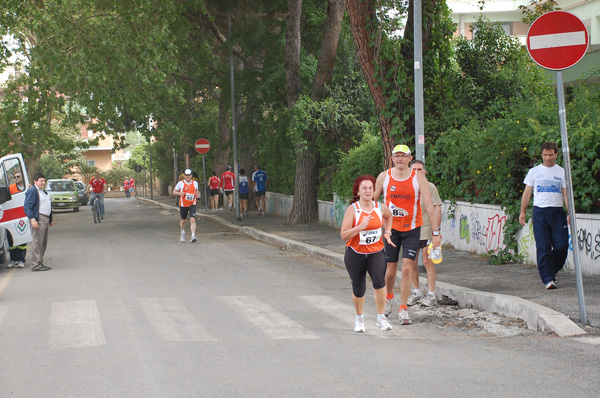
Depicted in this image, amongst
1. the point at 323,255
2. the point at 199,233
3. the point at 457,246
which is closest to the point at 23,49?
the point at 199,233

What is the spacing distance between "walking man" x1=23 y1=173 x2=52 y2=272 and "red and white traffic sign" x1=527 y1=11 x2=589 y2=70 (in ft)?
31.7

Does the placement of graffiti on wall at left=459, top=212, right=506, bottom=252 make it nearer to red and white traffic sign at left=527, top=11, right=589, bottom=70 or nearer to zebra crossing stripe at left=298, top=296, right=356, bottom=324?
zebra crossing stripe at left=298, top=296, right=356, bottom=324

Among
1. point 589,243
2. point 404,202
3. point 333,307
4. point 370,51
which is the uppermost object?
point 370,51

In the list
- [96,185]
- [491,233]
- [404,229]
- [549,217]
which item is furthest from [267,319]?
[96,185]

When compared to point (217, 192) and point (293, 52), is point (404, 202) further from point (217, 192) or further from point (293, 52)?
point (217, 192)

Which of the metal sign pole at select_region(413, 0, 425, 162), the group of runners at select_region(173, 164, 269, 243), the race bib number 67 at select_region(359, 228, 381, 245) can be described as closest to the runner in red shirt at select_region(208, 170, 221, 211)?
the group of runners at select_region(173, 164, 269, 243)

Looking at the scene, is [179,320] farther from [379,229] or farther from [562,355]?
[562,355]

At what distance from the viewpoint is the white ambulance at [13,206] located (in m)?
14.9

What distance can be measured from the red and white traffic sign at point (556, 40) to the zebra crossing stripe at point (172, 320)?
4333mm

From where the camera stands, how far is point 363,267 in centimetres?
800

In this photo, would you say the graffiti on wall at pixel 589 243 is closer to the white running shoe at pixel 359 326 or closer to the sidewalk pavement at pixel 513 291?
the sidewalk pavement at pixel 513 291

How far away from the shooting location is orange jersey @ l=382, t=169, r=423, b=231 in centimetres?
866

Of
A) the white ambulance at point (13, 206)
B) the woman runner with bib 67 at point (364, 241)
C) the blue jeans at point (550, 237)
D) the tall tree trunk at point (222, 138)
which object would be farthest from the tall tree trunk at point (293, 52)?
the woman runner with bib 67 at point (364, 241)

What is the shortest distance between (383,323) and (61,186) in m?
37.2
